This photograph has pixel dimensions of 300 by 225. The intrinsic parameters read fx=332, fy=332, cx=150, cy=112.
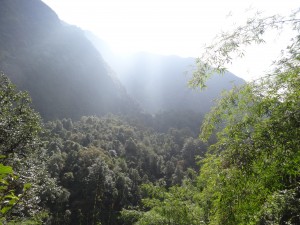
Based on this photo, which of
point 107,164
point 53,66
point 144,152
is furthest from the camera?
point 53,66

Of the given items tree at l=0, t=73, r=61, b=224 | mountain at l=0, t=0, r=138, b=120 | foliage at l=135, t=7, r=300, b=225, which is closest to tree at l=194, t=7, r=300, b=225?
foliage at l=135, t=7, r=300, b=225

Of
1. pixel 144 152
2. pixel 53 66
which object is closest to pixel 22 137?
pixel 144 152

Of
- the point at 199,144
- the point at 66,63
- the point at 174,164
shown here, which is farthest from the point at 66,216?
the point at 66,63

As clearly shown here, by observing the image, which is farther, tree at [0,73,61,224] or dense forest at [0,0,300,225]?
tree at [0,73,61,224]

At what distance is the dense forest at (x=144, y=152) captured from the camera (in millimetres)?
3088

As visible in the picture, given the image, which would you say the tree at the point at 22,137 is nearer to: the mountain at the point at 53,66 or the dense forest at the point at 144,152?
the dense forest at the point at 144,152

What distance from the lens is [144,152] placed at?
8025 cm

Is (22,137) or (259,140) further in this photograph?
(22,137)

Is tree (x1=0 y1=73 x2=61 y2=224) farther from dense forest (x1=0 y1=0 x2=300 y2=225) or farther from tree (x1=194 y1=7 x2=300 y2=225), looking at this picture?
tree (x1=194 y1=7 x2=300 y2=225)

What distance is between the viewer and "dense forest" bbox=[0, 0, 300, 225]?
3088mm

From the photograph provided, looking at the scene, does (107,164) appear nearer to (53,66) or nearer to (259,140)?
(259,140)

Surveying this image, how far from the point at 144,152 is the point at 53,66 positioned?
8300 centimetres

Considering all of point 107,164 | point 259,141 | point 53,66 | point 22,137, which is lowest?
point 259,141

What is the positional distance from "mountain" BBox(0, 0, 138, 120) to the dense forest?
2.33ft
